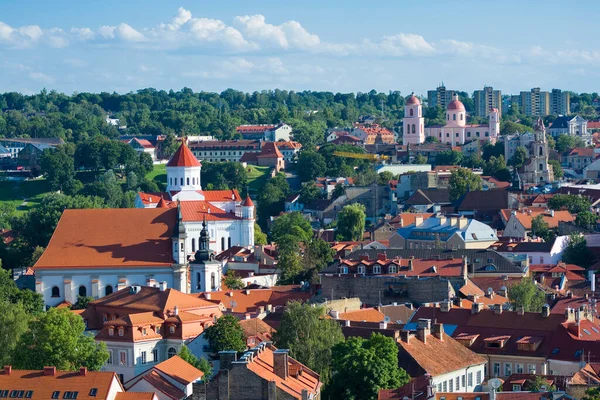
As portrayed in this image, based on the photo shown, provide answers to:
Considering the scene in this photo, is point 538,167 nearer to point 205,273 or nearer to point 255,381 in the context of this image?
point 205,273

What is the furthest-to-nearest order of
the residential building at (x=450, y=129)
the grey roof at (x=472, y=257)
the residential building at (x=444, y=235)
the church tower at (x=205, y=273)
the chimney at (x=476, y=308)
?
the residential building at (x=450, y=129) → the residential building at (x=444, y=235) → the grey roof at (x=472, y=257) → the church tower at (x=205, y=273) → the chimney at (x=476, y=308)

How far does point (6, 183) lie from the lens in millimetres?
146000

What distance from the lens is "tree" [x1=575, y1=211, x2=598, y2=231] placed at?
306 ft

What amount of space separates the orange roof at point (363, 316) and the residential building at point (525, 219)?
3440 centimetres

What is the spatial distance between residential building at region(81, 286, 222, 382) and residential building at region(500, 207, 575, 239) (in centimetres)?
3776

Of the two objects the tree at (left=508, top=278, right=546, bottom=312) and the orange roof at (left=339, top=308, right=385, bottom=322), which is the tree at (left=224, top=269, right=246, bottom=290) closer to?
the tree at (left=508, top=278, right=546, bottom=312)

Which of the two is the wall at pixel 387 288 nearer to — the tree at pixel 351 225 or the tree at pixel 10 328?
the tree at pixel 10 328

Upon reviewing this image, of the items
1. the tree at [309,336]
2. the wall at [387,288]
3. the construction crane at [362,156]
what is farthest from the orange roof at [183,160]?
the construction crane at [362,156]

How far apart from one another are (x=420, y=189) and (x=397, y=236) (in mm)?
29733

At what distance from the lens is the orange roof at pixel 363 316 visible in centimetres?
5619

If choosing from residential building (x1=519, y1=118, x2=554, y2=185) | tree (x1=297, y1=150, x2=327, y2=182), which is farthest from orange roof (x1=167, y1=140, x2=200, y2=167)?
tree (x1=297, y1=150, x2=327, y2=182)

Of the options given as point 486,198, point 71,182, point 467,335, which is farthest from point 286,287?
point 71,182

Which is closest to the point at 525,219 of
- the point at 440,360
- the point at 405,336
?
the point at 405,336

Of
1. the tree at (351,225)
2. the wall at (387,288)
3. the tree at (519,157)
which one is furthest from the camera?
the tree at (519,157)
